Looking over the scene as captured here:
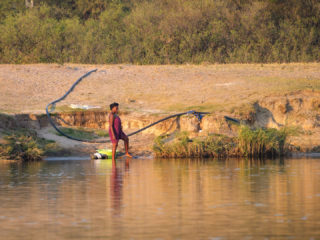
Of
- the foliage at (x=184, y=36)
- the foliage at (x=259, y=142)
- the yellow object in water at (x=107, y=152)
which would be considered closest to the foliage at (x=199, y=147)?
the foliage at (x=259, y=142)

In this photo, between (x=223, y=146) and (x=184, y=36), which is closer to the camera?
(x=223, y=146)

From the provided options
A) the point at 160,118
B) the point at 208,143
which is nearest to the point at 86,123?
the point at 160,118

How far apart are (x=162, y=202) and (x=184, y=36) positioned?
24.6 m

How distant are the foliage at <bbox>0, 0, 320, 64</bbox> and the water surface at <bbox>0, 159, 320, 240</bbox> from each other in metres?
17.4

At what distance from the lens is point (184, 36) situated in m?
34.9

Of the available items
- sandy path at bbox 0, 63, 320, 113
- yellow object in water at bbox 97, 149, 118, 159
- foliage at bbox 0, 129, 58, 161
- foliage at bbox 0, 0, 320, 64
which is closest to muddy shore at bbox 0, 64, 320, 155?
sandy path at bbox 0, 63, 320, 113

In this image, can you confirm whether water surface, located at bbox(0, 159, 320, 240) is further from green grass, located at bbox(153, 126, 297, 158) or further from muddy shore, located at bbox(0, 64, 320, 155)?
muddy shore, located at bbox(0, 64, 320, 155)

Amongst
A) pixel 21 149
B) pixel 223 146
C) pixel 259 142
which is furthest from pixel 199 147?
pixel 21 149

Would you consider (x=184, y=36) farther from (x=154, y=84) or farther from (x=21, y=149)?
(x=21, y=149)

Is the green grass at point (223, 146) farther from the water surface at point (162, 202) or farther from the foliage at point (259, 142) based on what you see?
the water surface at point (162, 202)

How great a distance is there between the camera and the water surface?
8.55m

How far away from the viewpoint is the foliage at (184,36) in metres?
33.5

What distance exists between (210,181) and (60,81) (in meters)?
13.6

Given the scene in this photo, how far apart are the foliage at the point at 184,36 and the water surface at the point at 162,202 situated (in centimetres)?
1736
